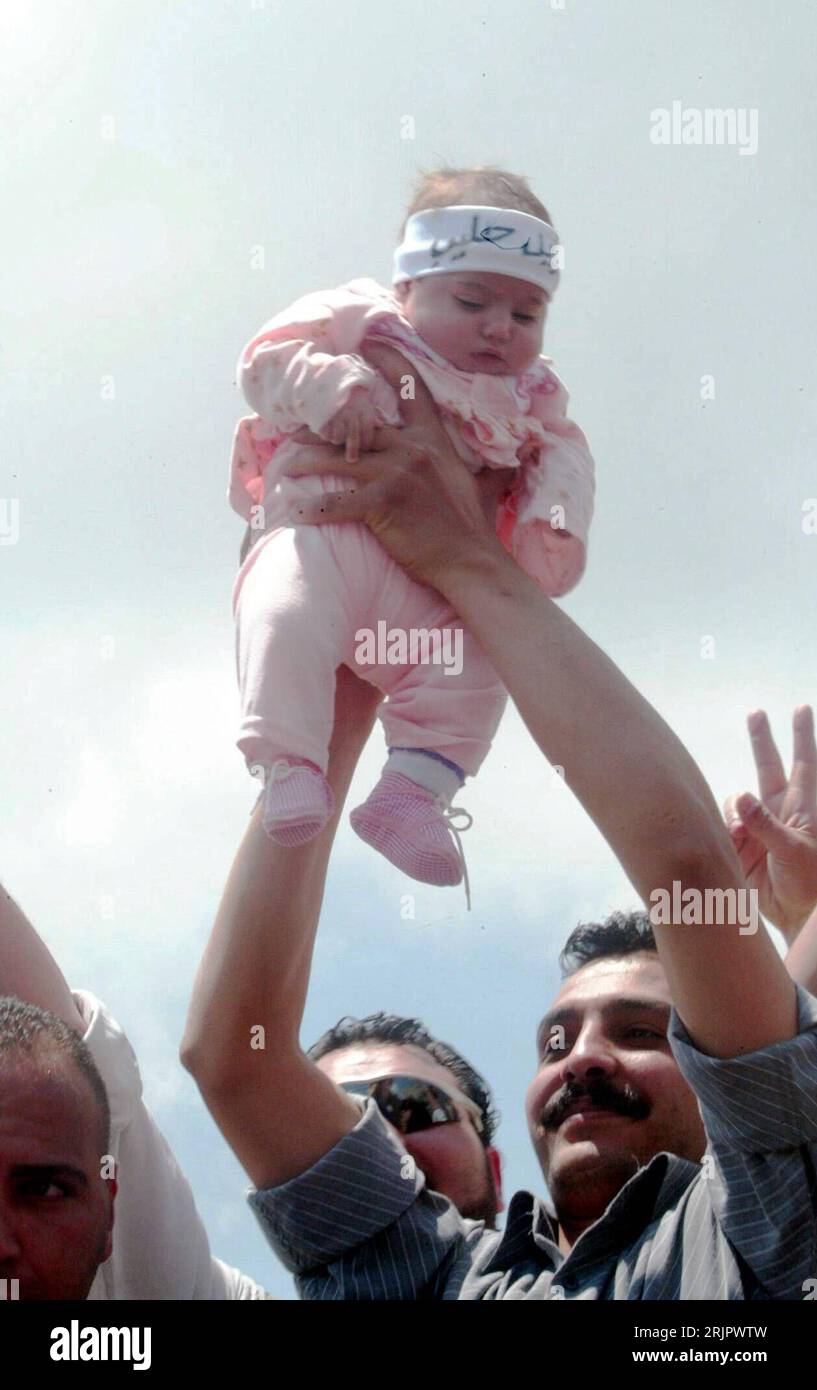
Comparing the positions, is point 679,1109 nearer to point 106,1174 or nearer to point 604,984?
point 604,984

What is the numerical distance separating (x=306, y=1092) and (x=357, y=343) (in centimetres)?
151

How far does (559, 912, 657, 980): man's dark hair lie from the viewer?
3691 mm

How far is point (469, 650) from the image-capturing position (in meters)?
3.28

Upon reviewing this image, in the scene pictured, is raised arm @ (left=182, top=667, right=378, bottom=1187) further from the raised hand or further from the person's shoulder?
the raised hand

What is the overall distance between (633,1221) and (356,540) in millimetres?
1395

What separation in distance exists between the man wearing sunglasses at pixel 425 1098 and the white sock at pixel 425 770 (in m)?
0.70

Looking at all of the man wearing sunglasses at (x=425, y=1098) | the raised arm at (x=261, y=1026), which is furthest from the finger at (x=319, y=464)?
the man wearing sunglasses at (x=425, y=1098)

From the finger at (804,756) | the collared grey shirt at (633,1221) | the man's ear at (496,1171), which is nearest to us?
the collared grey shirt at (633,1221)

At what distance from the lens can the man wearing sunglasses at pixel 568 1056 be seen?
2.69 metres

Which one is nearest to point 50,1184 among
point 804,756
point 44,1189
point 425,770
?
point 44,1189

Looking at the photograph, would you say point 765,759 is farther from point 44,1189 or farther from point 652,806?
point 44,1189

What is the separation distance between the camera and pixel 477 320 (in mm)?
3414

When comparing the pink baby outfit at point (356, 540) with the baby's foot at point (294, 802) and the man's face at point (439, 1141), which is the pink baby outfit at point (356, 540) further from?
the man's face at point (439, 1141)
